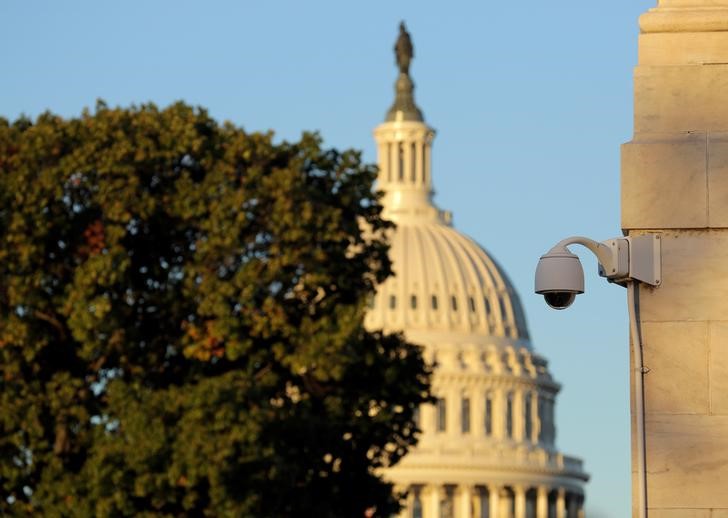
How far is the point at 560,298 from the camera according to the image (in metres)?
15.9

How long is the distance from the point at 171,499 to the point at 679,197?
27.0 meters

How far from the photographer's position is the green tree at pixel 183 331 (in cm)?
4175

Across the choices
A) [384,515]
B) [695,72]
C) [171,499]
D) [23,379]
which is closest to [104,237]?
[23,379]

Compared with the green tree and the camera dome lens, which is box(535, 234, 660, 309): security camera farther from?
the green tree

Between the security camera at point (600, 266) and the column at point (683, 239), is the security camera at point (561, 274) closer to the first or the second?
the security camera at point (600, 266)

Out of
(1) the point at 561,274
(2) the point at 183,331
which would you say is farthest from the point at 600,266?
(2) the point at 183,331

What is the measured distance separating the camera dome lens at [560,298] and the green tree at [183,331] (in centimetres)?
Result: 2530

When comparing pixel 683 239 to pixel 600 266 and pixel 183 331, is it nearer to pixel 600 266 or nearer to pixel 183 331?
pixel 600 266

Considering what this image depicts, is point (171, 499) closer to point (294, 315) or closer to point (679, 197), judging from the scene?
point (294, 315)

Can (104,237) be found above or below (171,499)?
above

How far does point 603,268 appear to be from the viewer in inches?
611

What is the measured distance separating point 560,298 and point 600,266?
15.0 inches

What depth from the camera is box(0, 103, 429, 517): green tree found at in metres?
41.8

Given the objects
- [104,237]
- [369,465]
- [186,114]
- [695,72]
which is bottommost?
[695,72]
